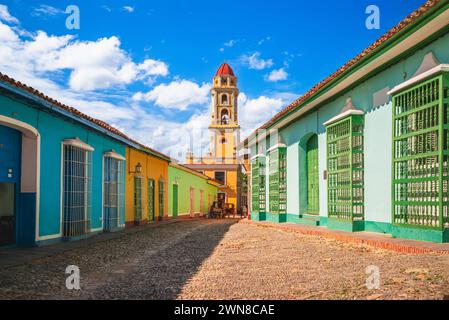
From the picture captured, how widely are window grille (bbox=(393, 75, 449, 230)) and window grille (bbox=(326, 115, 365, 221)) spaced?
1820 mm

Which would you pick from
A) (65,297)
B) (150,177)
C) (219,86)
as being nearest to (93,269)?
(65,297)

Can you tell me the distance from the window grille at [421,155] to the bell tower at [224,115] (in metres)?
35.7

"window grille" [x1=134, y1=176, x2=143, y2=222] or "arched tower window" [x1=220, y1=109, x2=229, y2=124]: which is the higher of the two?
"arched tower window" [x1=220, y1=109, x2=229, y2=124]

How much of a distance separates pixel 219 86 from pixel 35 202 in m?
35.3

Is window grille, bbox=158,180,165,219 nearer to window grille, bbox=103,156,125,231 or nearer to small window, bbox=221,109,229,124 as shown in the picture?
window grille, bbox=103,156,125,231

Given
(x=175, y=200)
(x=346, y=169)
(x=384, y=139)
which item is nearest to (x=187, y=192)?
(x=175, y=200)

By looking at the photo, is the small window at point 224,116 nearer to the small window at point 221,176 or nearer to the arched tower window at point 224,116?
the arched tower window at point 224,116

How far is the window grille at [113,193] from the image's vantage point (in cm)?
1406

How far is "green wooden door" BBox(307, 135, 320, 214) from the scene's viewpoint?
1328 cm

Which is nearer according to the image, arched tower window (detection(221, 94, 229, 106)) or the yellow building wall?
the yellow building wall

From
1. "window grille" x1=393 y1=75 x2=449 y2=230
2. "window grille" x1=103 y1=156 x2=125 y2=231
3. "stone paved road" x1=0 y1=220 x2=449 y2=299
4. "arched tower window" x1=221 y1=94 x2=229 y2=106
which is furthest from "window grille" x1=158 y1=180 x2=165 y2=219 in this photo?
"arched tower window" x1=221 y1=94 x2=229 y2=106

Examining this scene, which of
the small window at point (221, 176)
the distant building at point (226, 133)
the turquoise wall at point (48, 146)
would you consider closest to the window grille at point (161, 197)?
the turquoise wall at point (48, 146)

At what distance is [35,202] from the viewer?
30.4ft
